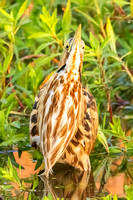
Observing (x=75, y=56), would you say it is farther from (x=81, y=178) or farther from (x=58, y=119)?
(x=81, y=178)

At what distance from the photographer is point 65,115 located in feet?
14.7

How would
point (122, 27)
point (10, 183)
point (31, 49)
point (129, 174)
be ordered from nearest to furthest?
point (10, 183) → point (129, 174) → point (31, 49) → point (122, 27)

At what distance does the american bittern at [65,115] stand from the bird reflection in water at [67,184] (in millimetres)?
67

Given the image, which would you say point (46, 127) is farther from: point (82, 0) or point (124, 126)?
point (82, 0)

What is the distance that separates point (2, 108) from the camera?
17.8ft

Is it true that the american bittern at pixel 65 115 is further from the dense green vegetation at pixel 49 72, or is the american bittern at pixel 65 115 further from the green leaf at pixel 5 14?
the green leaf at pixel 5 14

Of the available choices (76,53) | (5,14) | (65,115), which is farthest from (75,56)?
(5,14)

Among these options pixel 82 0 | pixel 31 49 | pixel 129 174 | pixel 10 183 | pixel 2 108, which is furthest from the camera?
pixel 31 49

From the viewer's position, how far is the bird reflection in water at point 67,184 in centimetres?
421

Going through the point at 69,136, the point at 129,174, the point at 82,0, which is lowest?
the point at 129,174

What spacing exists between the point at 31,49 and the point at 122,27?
152 centimetres

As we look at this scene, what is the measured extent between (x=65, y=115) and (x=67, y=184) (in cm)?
48

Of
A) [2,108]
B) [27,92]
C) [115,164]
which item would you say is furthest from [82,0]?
[115,164]

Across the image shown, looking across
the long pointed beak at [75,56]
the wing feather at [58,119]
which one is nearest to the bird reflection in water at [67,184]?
the wing feather at [58,119]
